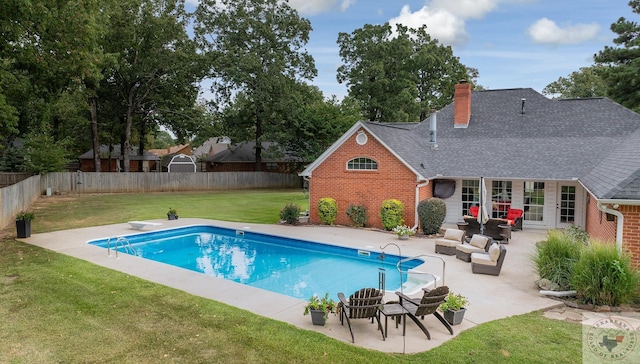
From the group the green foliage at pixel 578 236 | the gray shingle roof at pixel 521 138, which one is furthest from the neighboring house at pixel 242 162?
the green foliage at pixel 578 236

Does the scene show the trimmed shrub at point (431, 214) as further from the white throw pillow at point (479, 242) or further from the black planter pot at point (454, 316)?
the black planter pot at point (454, 316)

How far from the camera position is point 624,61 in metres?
26.6

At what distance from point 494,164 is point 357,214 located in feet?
22.5

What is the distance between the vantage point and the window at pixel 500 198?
18656mm

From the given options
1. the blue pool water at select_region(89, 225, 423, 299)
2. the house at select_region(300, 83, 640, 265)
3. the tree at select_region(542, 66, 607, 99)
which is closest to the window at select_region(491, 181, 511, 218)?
the house at select_region(300, 83, 640, 265)

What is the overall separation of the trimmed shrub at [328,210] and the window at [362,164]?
5.93 feet

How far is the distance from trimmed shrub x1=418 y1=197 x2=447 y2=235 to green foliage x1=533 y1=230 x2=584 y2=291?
629 cm

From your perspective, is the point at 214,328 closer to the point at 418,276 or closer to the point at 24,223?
the point at 418,276

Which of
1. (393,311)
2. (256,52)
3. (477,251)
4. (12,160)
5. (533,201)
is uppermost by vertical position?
(256,52)

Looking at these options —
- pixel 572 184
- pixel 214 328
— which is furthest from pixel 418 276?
pixel 572 184

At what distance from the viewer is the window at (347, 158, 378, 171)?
1806 cm

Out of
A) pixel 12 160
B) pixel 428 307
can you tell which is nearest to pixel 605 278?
pixel 428 307

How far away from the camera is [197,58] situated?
39.0 meters

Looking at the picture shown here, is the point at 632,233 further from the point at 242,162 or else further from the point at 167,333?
the point at 242,162
